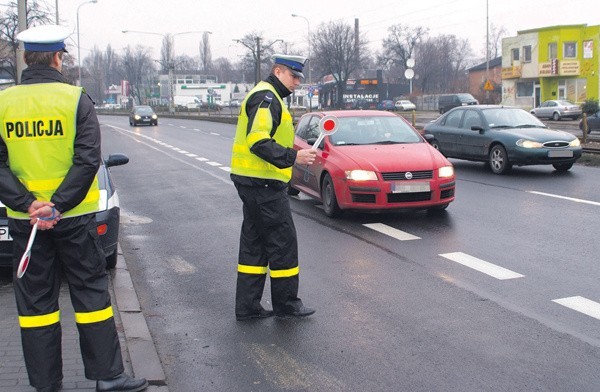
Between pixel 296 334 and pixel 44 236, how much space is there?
208cm

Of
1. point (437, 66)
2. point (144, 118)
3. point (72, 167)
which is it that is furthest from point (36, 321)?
point (437, 66)

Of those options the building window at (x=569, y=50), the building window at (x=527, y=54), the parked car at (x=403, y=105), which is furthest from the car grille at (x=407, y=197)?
the parked car at (x=403, y=105)

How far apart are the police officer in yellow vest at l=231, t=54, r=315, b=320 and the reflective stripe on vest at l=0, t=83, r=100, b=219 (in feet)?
5.31

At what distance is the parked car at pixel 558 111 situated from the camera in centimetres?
A: 4750

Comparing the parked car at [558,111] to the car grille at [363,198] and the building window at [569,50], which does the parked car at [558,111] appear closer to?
the building window at [569,50]

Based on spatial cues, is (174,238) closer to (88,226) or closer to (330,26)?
(88,226)

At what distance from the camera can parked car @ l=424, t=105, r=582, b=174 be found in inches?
616

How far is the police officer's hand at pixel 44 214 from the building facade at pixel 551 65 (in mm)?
62816

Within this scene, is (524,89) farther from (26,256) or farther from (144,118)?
(26,256)

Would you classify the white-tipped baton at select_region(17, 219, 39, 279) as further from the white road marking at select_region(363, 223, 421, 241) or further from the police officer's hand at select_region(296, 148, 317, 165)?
the white road marking at select_region(363, 223, 421, 241)

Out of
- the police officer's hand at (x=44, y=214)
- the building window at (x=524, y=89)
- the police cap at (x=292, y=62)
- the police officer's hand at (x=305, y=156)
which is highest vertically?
the building window at (x=524, y=89)

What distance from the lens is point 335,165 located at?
1053 centimetres

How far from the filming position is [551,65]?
6281 cm

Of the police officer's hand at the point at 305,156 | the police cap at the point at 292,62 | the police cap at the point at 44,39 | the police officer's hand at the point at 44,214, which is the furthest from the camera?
the police cap at the point at 292,62
